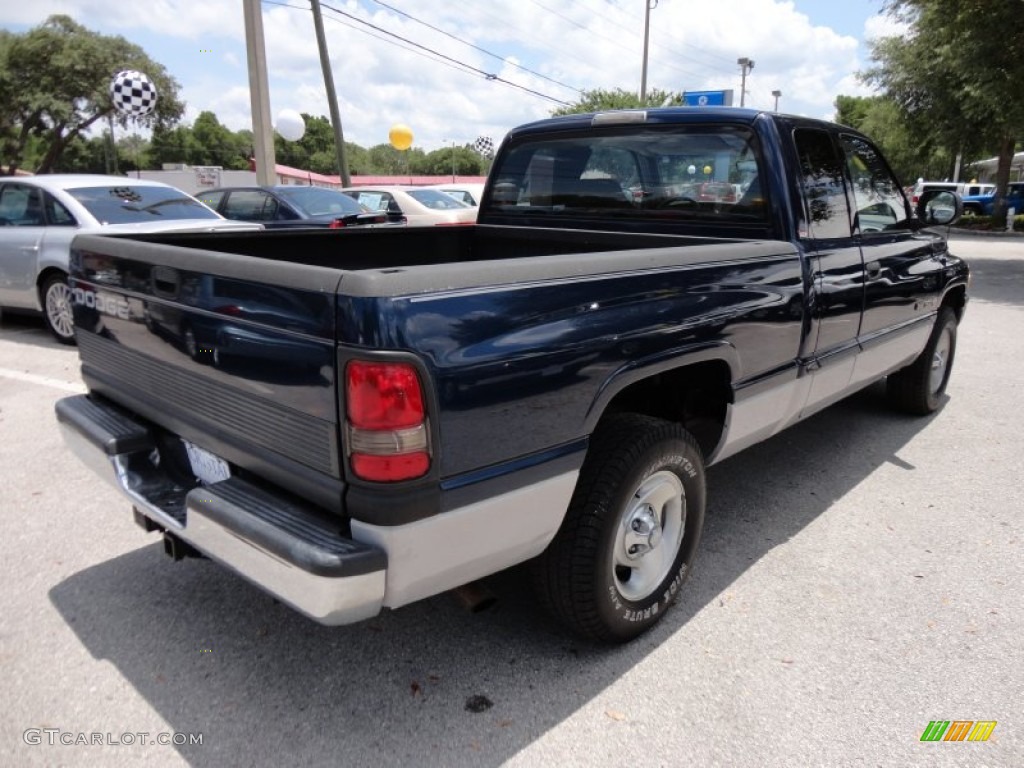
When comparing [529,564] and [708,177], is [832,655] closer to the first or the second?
[529,564]

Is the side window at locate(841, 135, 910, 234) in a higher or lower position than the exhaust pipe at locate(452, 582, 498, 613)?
higher

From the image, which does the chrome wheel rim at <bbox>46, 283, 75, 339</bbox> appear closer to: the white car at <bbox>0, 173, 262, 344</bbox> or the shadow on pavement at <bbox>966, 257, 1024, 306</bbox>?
the white car at <bbox>0, 173, 262, 344</bbox>

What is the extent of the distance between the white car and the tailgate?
4.63 meters

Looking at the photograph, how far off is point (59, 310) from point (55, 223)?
83 centimetres

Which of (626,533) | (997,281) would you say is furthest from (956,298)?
(997,281)

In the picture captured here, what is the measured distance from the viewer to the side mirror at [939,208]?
4.65 metres

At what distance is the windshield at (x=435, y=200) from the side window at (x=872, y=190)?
9.62 m

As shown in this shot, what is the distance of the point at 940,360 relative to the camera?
5.45 m

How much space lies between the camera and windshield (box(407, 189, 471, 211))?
13.3 m

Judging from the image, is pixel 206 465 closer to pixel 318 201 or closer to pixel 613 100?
pixel 318 201

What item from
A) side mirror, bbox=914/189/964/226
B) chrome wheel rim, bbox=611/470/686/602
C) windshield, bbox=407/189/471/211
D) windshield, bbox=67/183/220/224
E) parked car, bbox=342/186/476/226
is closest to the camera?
chrome wheel rim, bbox=611/470/686/602

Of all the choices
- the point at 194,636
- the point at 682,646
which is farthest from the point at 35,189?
the point at 682,646

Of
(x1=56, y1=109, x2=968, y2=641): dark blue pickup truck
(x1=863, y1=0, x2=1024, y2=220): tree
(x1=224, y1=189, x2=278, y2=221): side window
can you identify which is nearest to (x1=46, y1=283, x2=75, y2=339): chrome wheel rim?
(x1=224, y1=189, x2=278, y2=221): side window

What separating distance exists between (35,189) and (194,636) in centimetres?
641
